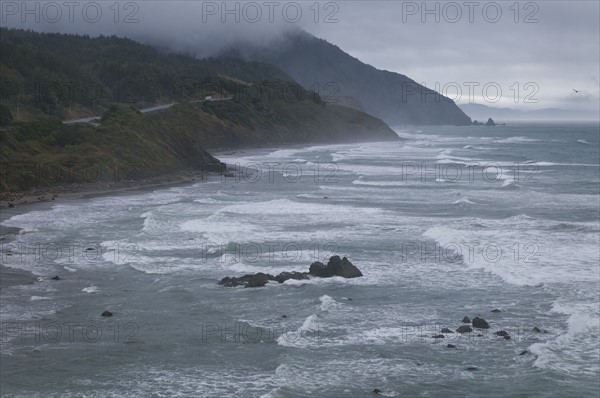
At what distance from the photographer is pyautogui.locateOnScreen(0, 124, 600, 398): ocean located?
1683cm

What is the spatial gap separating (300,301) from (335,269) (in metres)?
3.04

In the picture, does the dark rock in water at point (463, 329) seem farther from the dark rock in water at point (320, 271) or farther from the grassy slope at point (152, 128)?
the grassy slope at point (152, 128)

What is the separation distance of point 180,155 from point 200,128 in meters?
27.2

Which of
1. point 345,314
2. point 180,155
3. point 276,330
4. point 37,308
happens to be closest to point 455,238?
point 345,314

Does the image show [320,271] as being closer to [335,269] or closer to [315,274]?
[315,274]

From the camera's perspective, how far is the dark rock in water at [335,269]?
25.8 meters

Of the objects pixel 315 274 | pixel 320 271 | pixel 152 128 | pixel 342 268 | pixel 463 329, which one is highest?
pixel 152 128

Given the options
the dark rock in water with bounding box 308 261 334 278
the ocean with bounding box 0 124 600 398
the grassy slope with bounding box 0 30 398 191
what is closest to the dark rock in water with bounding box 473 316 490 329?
the ocean with bounding box 0 124 600 398

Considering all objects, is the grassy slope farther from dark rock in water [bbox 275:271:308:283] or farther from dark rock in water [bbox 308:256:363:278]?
dark rock in water [bbox 308:256:363:278]

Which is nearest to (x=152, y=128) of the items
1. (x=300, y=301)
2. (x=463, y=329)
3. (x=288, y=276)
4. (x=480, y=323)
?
(x=288, y=276)

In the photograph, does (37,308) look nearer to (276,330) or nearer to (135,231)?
(276,330)

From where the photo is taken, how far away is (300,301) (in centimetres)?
2309

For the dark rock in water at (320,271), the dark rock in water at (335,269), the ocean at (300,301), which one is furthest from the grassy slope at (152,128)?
the dark rock in water at (335,269)

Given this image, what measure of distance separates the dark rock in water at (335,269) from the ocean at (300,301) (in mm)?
362
